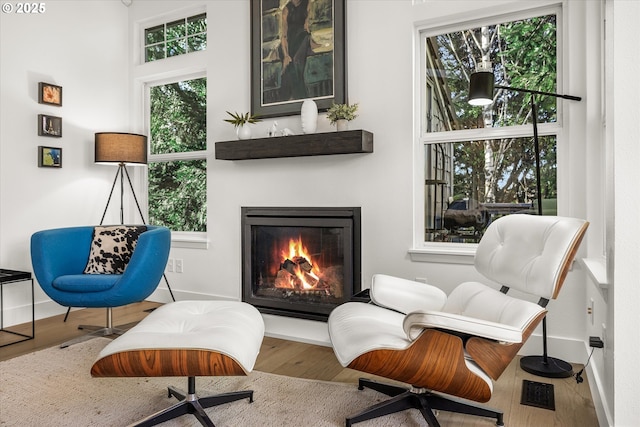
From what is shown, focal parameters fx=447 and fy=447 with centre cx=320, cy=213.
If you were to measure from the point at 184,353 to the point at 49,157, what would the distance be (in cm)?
286

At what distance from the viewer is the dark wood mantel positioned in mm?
2883

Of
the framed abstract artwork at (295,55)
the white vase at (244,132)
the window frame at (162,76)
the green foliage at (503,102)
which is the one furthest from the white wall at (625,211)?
the window frame at (162,76)

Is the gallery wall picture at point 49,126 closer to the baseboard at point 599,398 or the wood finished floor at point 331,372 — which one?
the wood finished floor at point 331,372

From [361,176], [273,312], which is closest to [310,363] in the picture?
[273,312]

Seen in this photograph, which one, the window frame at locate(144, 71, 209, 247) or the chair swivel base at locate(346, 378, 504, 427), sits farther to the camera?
the window frame at locate(144, 71, 209, 247)

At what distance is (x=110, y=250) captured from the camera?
3277 mm

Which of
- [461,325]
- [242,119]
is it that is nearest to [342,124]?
[242,119]

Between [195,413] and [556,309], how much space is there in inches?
80.1

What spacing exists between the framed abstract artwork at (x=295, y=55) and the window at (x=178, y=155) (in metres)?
0.78

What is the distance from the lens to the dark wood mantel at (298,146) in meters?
2.88

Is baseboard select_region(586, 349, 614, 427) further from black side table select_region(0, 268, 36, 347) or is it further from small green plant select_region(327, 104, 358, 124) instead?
black side table select_region(0, 268, 36, 347)

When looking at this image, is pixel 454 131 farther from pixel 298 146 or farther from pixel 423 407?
pixel 423 407

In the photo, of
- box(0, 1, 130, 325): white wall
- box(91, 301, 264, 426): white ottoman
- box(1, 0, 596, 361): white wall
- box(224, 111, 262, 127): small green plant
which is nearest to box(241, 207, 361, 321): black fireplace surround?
box(1, 0, 596, 361): white wall

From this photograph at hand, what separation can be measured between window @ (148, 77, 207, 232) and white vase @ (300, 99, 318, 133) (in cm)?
119
